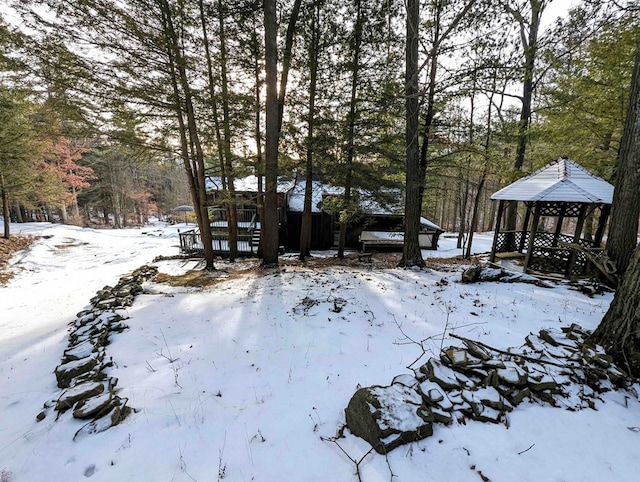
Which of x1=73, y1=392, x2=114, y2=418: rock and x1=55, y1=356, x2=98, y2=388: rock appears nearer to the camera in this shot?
x1=73, y1=392, x2=114, y2=418: rock

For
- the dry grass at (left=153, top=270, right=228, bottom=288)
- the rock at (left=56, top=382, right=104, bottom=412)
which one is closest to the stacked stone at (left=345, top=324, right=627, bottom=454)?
the rock at (left=56, top=382, right=104, bottom=412)

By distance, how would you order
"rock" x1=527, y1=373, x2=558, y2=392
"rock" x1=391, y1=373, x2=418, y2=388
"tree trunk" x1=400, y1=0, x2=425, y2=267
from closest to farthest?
"rock" x1=527, y1=373, x2=558, y2=392, "rock" x1=391, y1=373, x2=418, y2=388, "tree trunk" x1=400, y1=0, x2=425, y2=267

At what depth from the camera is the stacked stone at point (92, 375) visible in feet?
8.80

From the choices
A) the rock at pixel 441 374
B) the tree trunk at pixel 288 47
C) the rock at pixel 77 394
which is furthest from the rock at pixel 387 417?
the tree trunk at pixel 288 47

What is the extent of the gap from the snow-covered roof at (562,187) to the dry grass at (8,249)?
54.3 ft

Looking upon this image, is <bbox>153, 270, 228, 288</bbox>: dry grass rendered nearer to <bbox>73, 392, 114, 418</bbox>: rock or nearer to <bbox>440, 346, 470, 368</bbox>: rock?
<bbox>73, 392, 114, 418</bbox>: rock

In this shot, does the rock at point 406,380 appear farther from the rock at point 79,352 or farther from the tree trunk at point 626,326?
the rock at point 79,352

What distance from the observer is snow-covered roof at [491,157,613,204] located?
22.4 feet

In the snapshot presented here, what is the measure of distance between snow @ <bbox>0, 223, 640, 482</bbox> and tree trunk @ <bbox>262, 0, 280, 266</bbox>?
2964 millimetres

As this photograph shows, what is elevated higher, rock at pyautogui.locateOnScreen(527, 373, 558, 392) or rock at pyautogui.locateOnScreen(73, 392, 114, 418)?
rock at pyautogui.locateOnScreen(527, 373, 558, 392)

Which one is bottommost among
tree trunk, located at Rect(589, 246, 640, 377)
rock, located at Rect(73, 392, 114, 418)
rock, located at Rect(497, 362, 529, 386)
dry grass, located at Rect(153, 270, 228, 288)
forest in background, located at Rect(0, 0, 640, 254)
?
dry grass, located at Rect(153, 270, 228, 288)

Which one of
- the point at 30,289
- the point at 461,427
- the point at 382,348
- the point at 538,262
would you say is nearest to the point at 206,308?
the point at 382,348

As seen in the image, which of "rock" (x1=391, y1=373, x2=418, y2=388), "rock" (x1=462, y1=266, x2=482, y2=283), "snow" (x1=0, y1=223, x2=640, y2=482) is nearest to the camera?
"snow" (x1=0, y1=223, x2=640, y2=482)

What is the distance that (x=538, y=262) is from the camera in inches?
316
